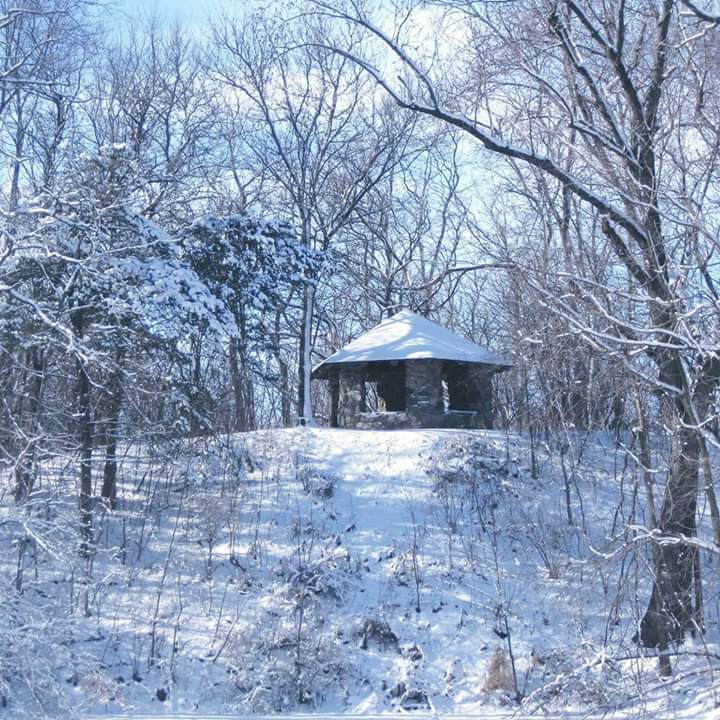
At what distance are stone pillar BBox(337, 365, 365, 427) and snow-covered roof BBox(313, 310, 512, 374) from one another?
0.69 m

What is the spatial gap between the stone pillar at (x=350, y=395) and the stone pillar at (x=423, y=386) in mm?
1670

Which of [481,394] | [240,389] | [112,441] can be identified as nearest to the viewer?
[112,441]

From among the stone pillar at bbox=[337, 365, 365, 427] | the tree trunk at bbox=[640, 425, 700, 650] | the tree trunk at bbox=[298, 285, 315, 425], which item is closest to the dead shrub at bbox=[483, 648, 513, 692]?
the tree trunk at bbox=[640, 425, 700, 650]

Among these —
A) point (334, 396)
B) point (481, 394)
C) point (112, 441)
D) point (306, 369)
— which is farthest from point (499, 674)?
point (306, 369)

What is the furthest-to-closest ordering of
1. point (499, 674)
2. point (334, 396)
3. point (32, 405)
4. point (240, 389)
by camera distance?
1. point (334, 396)
2. point (240, 389)
3. point (32, 405)
4. point (499, 674)

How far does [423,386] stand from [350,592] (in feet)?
23.2

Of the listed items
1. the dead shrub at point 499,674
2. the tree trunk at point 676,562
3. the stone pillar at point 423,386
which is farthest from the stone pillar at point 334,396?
the tree trunk at point 676,562

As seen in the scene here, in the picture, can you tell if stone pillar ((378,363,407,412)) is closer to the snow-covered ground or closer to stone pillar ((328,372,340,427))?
stone pillar ((328,372,340,427))

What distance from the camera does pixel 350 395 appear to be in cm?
1986

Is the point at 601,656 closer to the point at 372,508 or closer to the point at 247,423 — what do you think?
the point at 372,508

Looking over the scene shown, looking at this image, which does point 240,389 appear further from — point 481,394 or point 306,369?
point 481,394

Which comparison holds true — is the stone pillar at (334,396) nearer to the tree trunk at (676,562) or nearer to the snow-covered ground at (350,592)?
the snow-covered ground at (350,592)

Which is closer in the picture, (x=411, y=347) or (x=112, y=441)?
(x=112, y=441)

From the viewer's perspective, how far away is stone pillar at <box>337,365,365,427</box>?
64.4 feet
